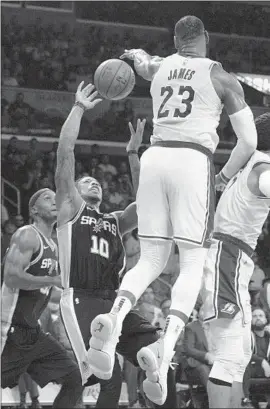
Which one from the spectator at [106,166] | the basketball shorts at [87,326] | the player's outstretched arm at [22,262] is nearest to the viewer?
the basketball shorts at [87,326]

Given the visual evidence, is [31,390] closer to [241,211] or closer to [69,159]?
[69,159]

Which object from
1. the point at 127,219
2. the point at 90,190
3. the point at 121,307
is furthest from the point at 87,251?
the point at 121,307

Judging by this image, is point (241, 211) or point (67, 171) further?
point (67, 171)

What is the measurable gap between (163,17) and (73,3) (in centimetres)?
318

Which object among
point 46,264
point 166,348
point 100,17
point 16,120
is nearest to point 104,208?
point 16,120

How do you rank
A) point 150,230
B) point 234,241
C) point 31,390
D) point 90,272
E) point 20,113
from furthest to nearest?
1. point 20,113
2. point 31,390
3. point 90,272
4. point 234,241
5. point 150,230

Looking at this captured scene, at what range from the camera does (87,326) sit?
689 centimetres

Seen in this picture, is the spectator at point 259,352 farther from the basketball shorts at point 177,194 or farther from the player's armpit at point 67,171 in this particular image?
the basketball shorts at point 177,194

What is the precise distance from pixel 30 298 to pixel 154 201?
287 centimetres

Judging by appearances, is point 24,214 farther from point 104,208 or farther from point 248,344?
point 248,344

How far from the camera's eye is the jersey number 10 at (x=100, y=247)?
23.0ft

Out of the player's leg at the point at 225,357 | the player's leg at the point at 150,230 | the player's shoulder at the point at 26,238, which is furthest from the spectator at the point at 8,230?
the player's leg at the point at 150,230

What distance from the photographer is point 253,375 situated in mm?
10922

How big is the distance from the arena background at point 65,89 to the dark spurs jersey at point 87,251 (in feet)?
25.1
